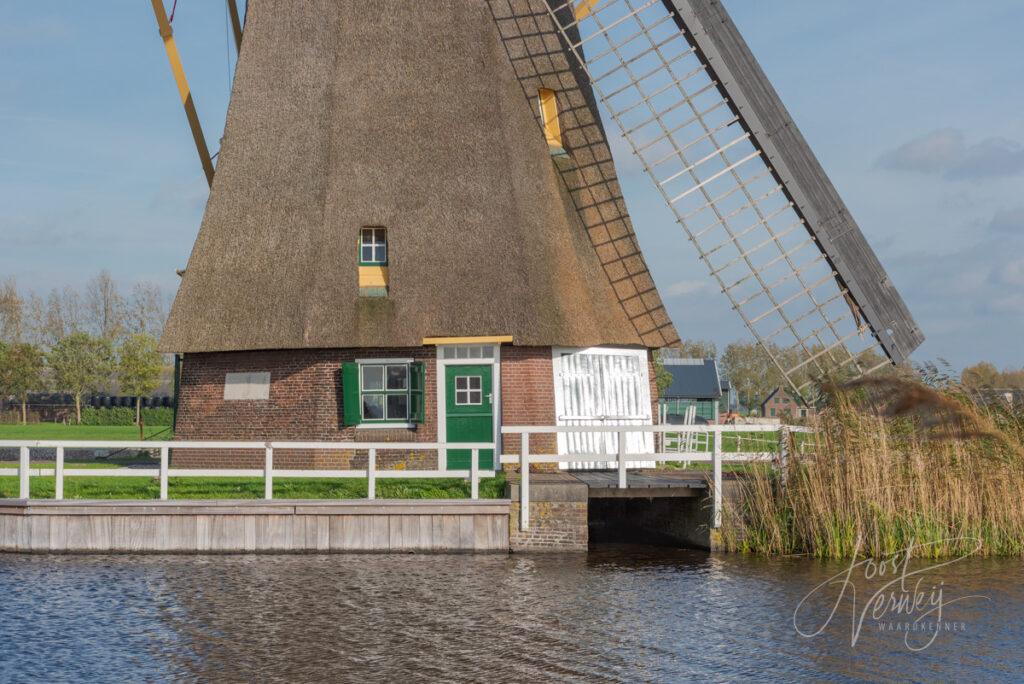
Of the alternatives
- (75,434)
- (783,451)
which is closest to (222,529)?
(783,451)

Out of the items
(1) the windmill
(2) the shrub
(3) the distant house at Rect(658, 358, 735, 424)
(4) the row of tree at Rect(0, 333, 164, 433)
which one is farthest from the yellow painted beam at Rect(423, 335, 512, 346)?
(3) the distant house at Rect(658, 358, 735, 424)

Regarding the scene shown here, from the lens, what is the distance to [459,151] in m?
17.8

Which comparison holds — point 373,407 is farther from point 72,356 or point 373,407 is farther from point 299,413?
point 72,356

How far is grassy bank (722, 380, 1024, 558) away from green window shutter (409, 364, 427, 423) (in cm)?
536

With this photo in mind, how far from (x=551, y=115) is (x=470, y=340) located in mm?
4529

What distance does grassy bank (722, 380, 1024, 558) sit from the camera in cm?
1326

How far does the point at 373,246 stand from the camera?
57.6 ft

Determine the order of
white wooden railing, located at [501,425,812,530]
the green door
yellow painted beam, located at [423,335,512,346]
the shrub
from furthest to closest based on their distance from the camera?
the shrub
the green door
yellow painted beam, located at [423,335,512,346]
white wooden railing, located at [501,425,812,530]

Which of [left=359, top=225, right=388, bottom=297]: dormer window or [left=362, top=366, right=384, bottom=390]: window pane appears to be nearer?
[left=362, top=366, right=384, bottom=390]: window pane

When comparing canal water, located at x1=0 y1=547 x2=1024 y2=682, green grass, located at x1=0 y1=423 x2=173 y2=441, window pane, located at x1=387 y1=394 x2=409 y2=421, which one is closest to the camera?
canal water, located at x1=0 y1=547 x2=1024 y2=682

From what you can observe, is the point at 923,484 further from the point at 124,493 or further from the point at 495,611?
the point at 124,493

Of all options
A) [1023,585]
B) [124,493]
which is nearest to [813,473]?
[1023,585]

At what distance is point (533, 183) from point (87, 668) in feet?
36.1

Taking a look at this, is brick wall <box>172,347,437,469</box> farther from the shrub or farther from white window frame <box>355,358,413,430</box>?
the shrub
